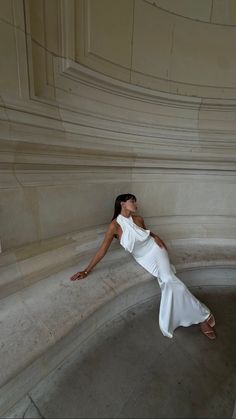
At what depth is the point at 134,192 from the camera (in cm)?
246

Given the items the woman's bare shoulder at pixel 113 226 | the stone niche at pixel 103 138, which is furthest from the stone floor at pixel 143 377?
the woman's bare shoulder at pixel 113 226

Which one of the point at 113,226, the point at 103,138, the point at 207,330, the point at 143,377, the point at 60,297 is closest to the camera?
the point at 143,377

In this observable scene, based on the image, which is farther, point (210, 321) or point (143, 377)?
point (210, 321)

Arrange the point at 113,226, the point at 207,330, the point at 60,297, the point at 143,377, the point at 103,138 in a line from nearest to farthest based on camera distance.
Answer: the point at 143,377 → the point at 60,297 → the point at 207,330 → the point at 113,226 → the point at 103,138

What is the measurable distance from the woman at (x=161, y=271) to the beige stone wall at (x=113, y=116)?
0.47 metres

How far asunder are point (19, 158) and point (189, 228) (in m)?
2.29

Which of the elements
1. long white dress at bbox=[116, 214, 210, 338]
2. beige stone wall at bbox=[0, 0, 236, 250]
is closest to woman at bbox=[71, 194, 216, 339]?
long white dress at bbox=[116, 214, 210, 338]

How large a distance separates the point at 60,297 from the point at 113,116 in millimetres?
1798

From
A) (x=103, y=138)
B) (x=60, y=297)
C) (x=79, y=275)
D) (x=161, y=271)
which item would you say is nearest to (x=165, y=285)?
(x=161, y=271)

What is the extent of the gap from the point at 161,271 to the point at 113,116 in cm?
163

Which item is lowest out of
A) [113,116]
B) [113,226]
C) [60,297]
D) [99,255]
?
[60,297]

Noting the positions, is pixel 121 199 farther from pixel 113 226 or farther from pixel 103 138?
pixel 103 138

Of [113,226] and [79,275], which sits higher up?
[113,226]

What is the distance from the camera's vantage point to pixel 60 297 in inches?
60.7
